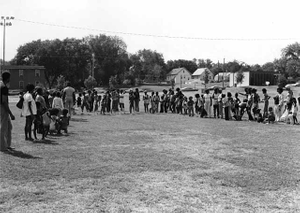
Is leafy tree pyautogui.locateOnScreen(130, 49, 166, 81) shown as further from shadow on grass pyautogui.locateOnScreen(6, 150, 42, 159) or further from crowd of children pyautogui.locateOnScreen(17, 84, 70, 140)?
shadow on grass pyautogui.locateOnScreen(6, 150, 42, 159)

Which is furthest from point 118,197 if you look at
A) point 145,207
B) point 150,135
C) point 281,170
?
point 150,135

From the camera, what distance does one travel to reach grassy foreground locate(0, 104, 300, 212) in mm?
5938

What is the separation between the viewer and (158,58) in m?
138

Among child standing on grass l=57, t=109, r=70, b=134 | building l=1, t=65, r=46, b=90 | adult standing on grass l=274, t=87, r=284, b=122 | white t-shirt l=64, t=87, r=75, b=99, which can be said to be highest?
building l=1, t=65, r=46, b=90

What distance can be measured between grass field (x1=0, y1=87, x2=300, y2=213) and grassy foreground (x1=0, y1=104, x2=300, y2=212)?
16 mm

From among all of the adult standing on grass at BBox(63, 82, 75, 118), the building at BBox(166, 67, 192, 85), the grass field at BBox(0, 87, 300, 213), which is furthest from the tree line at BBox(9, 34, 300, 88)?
the grass field at BBox(0, 87, 300, 213)

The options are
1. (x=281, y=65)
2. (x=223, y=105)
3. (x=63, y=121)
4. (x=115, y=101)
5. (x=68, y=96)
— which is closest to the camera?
(x=63, y=121)

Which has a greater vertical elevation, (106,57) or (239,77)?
(106,57)

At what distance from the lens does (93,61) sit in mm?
91938

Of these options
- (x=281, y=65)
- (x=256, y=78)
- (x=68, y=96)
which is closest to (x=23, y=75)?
(x=256, y=78)

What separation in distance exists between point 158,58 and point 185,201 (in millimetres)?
133405

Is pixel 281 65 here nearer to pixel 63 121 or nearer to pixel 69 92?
pixel 69 92

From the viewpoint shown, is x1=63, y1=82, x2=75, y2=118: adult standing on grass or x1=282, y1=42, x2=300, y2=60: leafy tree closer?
x1=63, y1=82, x2=75, y2=118: adult standing on grass

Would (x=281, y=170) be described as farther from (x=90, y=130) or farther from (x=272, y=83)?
(x=272, y=83)
